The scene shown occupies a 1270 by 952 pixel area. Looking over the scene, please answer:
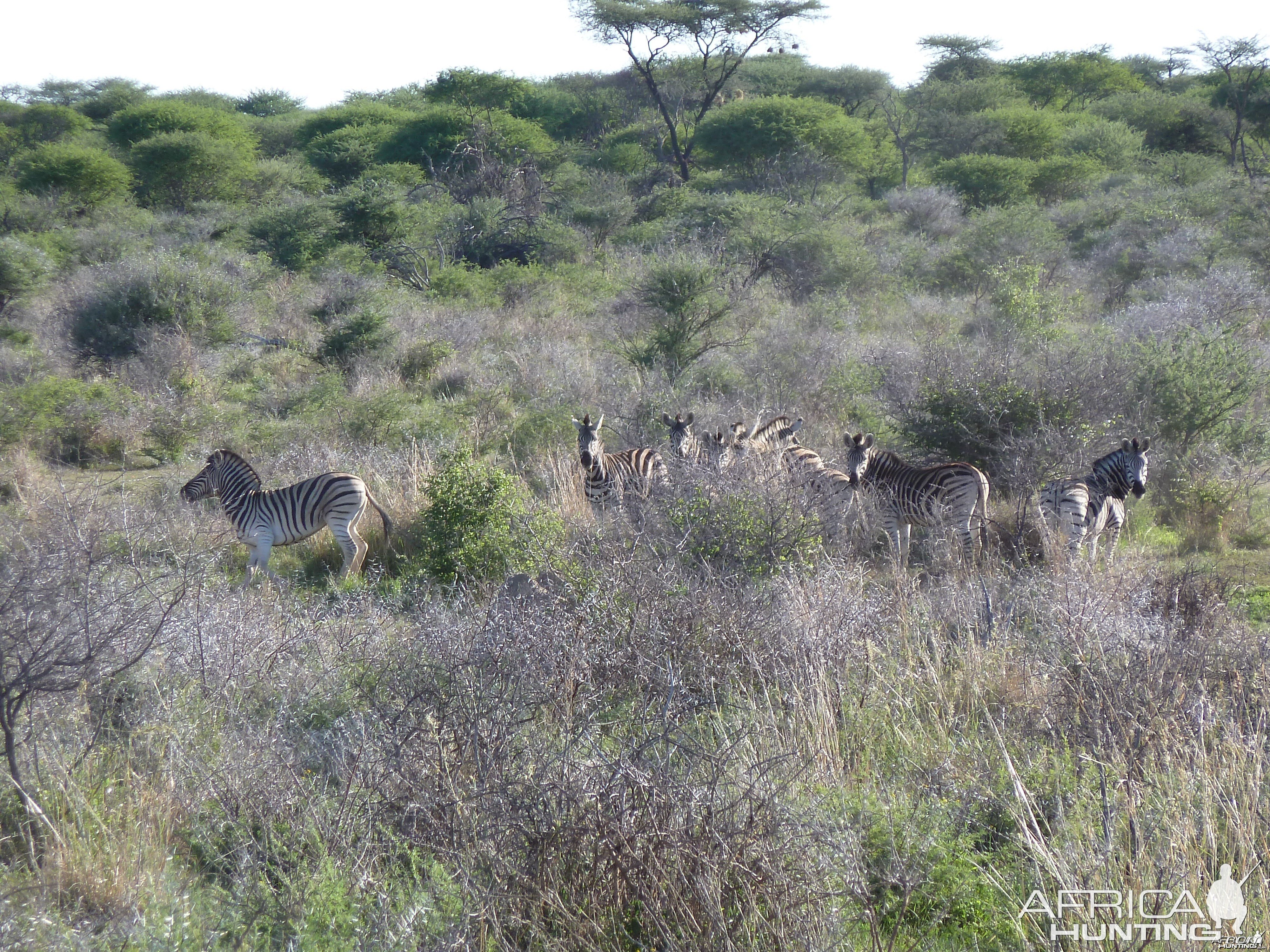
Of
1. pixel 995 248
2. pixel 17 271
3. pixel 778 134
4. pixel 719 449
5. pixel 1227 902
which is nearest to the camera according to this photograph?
pixel 1227 902

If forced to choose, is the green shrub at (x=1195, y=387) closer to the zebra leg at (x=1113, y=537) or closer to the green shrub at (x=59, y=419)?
the zebra leg at (x=1113, y=537)

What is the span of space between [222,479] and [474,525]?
2.54 meters

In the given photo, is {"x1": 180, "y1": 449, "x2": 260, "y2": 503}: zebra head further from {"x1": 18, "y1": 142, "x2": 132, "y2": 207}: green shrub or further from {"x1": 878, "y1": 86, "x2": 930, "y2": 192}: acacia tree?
{"x1": 878, "y1": 86, "x2": 930, "y2": 192}: acacia tree

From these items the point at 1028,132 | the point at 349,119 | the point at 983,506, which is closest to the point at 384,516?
the point at 983,506

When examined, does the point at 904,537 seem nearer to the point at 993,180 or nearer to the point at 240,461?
the point at 240,461

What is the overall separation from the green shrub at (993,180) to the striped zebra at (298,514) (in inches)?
876

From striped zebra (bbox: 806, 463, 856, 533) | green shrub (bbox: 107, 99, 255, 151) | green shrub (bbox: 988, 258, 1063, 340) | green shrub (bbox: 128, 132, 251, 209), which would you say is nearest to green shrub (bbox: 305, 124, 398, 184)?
green shrub (bbox: 107, 99, 255, 151)

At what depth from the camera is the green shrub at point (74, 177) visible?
2542 cm

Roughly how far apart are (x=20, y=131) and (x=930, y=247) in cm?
2996

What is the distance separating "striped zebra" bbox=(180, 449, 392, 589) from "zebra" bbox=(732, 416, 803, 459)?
9.79 feet

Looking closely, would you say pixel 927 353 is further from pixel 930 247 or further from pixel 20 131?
pixel 20 131

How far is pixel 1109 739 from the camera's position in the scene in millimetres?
3406

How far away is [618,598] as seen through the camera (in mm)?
4758

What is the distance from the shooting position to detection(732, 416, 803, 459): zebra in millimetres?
8000
